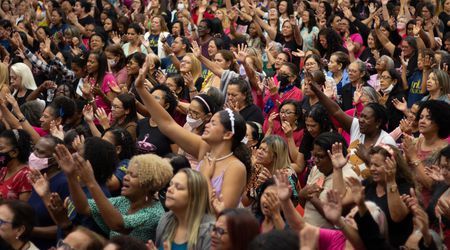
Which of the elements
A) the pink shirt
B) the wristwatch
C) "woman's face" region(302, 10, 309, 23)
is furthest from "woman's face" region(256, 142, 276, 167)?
"woman's face" region(302, 10, 309, 23)

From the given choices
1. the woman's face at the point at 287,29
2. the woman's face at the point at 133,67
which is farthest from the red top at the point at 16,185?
the woman's face at the point at 287,29

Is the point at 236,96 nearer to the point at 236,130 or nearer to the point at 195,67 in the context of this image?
the point at 195,67

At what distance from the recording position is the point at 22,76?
981cm

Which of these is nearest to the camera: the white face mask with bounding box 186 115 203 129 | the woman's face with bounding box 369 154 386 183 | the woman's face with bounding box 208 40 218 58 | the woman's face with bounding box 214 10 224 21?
the woman's face with bounding box 369 154 386 183

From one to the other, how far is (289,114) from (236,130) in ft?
7.15

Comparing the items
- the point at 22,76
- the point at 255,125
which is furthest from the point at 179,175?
the point at 22,76

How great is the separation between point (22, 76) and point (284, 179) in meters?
5.79

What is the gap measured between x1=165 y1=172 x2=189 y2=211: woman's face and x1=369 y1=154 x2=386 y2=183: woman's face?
4.37ft

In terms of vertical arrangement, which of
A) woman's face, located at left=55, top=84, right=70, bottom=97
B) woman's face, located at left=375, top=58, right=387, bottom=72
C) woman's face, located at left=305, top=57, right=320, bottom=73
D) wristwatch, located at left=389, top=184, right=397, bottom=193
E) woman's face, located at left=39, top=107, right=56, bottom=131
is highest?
wristwatch, located at left=389, top=184, right=397, bottom=193

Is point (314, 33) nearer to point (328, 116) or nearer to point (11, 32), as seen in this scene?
point (11, 32)

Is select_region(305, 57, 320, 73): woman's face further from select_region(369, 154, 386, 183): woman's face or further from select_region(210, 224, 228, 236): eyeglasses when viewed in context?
select_region(210, 224, 228, 236): eyeglasses

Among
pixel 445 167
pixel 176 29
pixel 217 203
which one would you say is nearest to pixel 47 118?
pixel 217 203

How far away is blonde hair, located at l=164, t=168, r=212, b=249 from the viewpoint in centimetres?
487

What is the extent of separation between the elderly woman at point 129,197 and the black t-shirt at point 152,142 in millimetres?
2081
